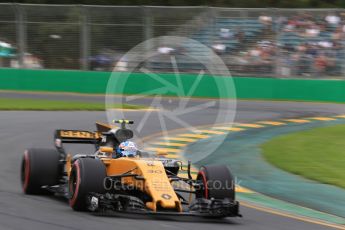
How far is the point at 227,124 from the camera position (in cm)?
1966

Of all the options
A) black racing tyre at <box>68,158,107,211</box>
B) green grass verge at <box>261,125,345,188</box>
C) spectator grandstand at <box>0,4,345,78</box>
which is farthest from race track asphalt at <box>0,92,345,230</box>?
green grass verge at <box>261,125,345,188</box>

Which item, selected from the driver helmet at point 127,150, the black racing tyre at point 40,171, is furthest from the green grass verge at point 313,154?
the black racing tyre at point 40,171

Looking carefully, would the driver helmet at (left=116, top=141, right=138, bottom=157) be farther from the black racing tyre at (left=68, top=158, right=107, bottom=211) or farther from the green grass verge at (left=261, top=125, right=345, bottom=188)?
the green grass verge at (left=261, top=125, right=345, bottom=188)

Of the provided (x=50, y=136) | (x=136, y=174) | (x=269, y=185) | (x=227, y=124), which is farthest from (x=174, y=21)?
(x=136, y=174)

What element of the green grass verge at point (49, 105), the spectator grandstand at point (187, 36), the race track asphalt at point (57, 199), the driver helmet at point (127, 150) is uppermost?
the spectator grandstand at point (187, 36)

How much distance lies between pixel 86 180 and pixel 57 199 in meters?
1.43

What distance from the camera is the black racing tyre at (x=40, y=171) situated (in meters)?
9.74

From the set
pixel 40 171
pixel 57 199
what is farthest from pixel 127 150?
pixel 40 171

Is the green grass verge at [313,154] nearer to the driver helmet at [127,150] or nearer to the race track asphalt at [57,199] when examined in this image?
the race track asphalt at [57,199]

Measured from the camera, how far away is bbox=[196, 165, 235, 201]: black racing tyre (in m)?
8.77

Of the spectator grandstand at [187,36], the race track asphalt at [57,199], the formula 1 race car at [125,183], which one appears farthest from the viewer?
the spectator grandstand at [187,36]

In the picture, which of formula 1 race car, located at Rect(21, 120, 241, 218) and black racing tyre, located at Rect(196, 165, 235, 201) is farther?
black racing tyre, located at Rect(196, 165, 235, 201)

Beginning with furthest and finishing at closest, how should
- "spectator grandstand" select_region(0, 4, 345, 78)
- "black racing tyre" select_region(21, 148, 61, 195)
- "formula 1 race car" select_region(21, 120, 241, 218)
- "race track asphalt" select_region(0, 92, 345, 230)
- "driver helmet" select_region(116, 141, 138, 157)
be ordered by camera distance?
"spectator grandstand" select_region(0, 4, 345, 78) < "black racing tyre" select_region(21, 148, 61, 195) < "driver helmet" select_region(116, 141, 138, 157) < "formula 1 race car" select_region(21, 120, 241, 218) < "race track asphalt" select_region(0, 92, 345, 230)

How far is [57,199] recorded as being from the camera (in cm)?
963
